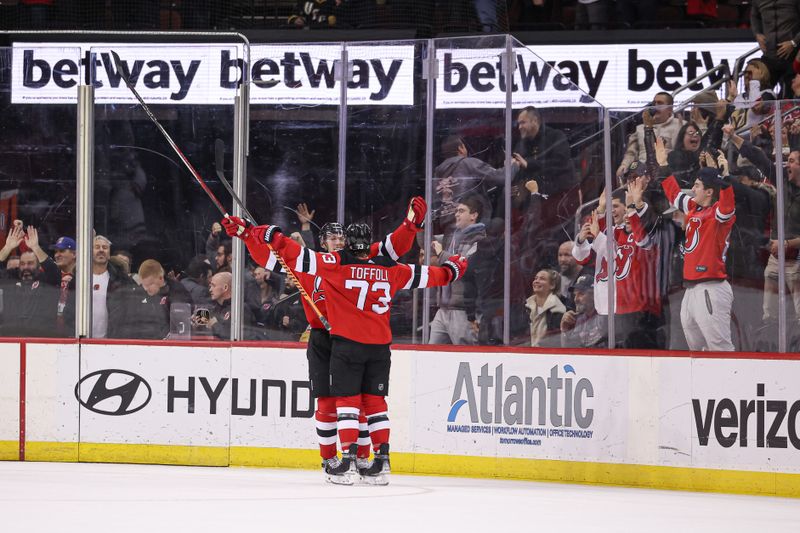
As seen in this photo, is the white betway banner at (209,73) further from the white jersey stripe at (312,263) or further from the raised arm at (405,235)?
the white jersey stripe at (312,263)

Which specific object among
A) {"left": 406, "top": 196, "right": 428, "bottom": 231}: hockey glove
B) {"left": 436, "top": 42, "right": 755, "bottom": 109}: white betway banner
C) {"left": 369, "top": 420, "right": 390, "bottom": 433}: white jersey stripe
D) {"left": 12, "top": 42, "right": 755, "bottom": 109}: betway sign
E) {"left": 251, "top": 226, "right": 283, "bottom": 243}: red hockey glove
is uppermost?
{"left": 436, "top": 42, "right": 755, "bottom": 109}: white betway banner

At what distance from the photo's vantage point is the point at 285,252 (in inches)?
240

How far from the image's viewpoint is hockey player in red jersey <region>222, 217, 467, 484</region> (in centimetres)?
609

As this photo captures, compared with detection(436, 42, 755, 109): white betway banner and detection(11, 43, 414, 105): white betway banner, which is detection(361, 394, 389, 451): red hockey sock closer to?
detection(11, 43, 414, 105): white betway banner

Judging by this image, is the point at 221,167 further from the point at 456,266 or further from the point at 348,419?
the point at 348,419

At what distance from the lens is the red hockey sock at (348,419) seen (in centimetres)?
607

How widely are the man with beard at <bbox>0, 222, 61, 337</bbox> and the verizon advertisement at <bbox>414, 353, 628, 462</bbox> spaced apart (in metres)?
2.32

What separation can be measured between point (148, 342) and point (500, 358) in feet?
6.93

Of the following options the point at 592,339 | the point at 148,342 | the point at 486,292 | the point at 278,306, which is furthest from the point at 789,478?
the point at 148,342

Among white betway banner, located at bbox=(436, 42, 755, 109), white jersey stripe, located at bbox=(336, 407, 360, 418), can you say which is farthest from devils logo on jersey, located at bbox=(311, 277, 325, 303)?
white betway banner, located at bbox=(436, 42, 755, 109)

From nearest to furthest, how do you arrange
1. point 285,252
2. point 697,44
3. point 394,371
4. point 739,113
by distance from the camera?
point 285,252 < point 739,113 < point 394,371 < point 697,44

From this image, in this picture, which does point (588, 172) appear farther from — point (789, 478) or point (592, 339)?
point (789, 478)

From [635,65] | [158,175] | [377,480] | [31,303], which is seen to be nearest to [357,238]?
[377,480]

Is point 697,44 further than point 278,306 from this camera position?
Yes
